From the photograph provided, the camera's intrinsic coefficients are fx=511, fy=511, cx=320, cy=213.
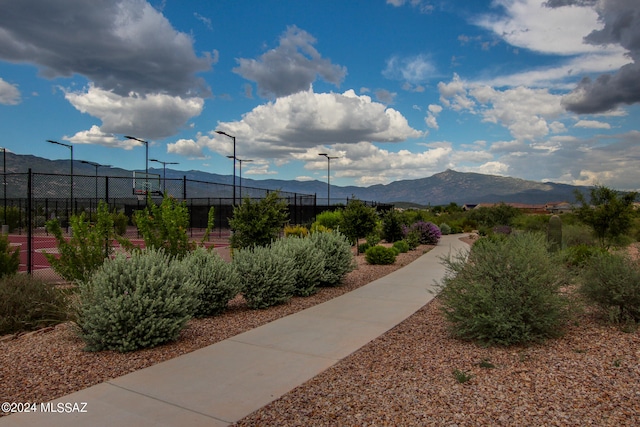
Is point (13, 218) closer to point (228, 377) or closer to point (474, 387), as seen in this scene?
point (228, 377)

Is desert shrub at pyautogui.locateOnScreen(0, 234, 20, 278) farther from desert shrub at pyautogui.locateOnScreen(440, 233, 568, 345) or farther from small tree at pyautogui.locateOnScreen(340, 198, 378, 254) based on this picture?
small tree at pyautogui.locateOnScreen(340, 198, 378, 254)

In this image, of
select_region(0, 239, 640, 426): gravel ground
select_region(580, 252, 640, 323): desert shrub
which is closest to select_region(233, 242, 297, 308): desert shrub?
select_region(0, 239, 640, 426): gravel ground

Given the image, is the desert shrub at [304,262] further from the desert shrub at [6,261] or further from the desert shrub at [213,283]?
the desert shrub at [6,261]

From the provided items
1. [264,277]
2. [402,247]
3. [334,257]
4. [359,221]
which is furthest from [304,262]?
[402,247]

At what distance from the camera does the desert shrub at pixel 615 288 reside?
7.30 meters

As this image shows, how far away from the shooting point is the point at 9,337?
24.8 ft

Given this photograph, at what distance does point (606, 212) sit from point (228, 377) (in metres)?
19.1

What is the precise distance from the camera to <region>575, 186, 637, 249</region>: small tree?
789 inches

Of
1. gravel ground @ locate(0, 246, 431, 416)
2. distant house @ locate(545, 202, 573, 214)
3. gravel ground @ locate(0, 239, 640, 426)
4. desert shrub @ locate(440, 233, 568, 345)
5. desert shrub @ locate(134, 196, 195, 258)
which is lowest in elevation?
gravel ground @ locate(0, 246, 431, 416)

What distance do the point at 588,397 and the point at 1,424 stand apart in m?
5.29

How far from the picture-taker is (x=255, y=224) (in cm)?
1323

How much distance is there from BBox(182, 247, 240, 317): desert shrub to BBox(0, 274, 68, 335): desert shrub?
81.4 inches

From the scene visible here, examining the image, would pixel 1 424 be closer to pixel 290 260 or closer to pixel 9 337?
pixel 9 337

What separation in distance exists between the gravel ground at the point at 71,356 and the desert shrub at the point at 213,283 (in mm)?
201
